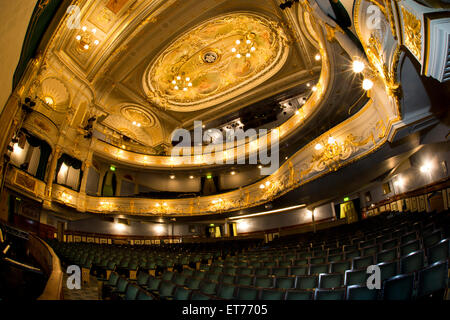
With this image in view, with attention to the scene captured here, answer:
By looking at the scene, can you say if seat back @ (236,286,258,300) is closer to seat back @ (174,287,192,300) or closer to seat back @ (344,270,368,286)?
seat back @ (174,287,192,300)

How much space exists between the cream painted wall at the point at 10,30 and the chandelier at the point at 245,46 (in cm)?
1321

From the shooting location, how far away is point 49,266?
382 centimetres

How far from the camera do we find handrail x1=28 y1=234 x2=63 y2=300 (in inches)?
89.0

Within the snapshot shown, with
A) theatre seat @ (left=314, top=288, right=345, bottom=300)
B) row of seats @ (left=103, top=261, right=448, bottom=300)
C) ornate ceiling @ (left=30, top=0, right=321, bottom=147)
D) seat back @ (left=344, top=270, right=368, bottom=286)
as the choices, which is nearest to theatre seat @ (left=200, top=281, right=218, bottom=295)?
row of seats @ (left=103, top=261, right=448, bottom=300)

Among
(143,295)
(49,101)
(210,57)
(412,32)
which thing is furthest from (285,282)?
(210,57)

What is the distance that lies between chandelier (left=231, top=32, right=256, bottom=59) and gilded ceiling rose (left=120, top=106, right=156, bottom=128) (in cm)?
748

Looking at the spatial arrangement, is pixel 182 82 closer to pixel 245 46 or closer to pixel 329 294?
pixel 245 46

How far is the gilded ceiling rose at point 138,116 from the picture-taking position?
1675 centimetres

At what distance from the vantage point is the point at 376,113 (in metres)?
6.49

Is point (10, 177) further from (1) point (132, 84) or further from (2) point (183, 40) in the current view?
(2) point (183, 40)

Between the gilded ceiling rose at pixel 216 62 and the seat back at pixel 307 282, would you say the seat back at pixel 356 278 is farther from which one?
the gilded ceiling rose at pixel 216 62
